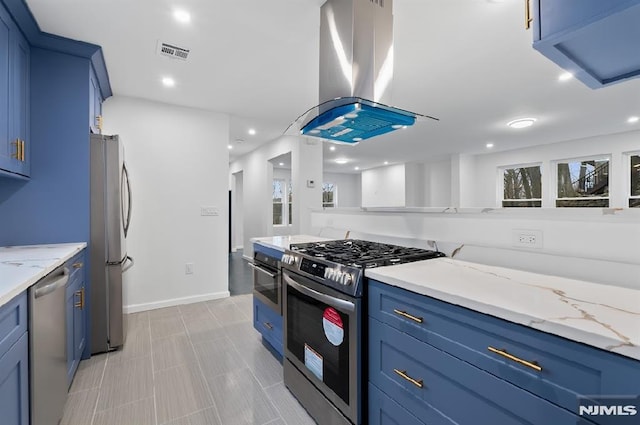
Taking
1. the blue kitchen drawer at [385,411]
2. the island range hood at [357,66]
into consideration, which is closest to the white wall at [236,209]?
the island range hood at [357,66]

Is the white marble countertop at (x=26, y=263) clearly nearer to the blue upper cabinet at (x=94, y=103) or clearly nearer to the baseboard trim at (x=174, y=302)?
the blue upper cabinet at (x=94, y=103)

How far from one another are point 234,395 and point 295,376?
44cm

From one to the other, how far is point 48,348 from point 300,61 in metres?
2.64

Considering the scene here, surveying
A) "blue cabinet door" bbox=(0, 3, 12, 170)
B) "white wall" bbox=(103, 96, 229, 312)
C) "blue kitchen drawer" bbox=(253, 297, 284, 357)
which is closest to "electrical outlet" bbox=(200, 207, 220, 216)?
"white wall" bbox=(103, 96, 229, 312)

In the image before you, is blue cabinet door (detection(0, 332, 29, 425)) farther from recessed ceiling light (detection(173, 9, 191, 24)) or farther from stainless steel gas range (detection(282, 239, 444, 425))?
recessed ceiling light (detection(173, 9, 191, 24))

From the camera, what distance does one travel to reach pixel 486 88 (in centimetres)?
335

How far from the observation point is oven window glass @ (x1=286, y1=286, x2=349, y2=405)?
146 cm

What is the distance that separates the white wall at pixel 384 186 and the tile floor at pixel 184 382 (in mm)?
6825

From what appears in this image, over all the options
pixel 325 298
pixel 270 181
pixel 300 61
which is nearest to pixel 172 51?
pixel 300 61

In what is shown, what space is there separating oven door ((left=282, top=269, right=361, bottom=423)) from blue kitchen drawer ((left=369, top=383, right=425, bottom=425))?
0.22ft

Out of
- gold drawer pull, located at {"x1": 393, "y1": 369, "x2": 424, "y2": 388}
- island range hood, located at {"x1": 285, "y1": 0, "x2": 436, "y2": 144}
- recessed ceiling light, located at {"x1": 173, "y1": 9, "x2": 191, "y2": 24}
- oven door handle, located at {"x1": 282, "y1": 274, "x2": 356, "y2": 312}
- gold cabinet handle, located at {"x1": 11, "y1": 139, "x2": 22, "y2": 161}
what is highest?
recessed ceiling light, located at {"x1": 173, "y1": 9, "x2": 191, "y2": 24}

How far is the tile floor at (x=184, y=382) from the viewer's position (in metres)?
1.72

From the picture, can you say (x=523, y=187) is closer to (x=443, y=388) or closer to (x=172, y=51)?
(x=443, y=388)

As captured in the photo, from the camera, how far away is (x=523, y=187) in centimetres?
688
